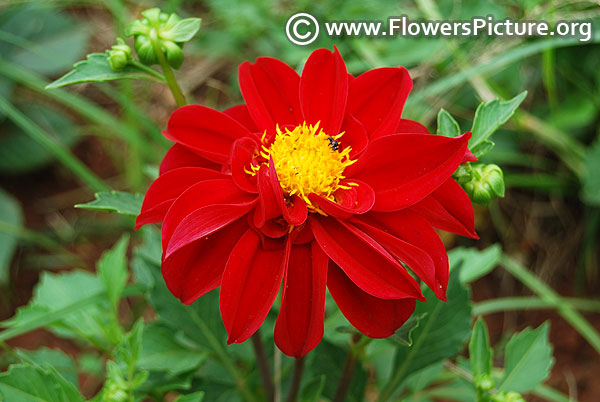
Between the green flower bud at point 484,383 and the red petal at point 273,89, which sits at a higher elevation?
the red petal at point 273,89

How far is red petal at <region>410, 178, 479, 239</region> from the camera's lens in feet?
3.02

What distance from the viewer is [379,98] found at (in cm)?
100

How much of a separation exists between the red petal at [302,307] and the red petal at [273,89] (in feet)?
0.81

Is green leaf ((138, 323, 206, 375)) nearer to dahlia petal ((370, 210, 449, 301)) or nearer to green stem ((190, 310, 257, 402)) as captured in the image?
green stem ((190, 310, 257, 402))

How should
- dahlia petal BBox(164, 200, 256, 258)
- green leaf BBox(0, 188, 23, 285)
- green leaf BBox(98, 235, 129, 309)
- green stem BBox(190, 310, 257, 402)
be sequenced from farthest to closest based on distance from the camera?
1. green leaf BBox(0, 188, 23, 285)
2. green leaf BBox(98, 235, 129, 309)
3. green stem BBox(190, 310, 257, 402)
4. dahlia petal BBox(164, 200, 256, 258)

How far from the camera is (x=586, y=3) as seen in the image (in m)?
1.73

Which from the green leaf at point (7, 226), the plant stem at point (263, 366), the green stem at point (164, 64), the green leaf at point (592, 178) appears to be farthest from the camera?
the green leaf at point (7, 226)

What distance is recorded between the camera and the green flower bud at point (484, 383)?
1.10 meters

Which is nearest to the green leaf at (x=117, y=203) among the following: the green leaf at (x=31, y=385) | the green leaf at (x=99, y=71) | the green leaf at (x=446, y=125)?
the green leaf at (x=99, y=71)

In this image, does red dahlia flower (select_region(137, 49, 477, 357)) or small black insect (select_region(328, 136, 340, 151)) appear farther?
small black insect (select_region(328, 136, 340, 151))

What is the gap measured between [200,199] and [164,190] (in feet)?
0.21

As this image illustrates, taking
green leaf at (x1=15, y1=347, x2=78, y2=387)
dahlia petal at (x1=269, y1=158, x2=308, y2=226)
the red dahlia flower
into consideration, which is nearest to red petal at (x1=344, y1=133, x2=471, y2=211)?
the red dahlia flower


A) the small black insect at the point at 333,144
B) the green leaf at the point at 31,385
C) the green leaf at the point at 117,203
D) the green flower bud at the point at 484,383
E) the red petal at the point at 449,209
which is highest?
the small black insect at the point at 333,144

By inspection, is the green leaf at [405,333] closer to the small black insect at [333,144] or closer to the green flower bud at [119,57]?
the small black insect at [333,144]
